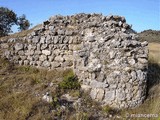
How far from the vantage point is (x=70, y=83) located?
10.2 meters

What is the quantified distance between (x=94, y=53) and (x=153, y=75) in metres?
2.70

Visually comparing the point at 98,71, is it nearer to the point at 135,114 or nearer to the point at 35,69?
the point at 135,114

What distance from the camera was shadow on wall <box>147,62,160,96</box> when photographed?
A: 10.1 metres

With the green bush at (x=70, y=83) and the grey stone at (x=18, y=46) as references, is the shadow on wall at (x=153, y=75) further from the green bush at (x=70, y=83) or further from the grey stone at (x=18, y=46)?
the grey stone at (x=18, y=46)

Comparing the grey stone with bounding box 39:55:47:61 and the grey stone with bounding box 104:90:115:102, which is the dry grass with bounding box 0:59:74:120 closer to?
the grey stone with bounding box 39:55:47:61

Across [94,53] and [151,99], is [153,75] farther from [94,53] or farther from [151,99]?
[94,53]

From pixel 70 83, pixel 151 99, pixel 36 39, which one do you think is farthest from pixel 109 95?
pixel 36 39

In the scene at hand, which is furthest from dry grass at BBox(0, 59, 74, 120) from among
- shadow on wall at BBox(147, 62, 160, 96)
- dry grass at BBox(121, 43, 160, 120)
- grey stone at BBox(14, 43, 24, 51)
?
shadow on wall at BBox(147, 62, 160, 96)

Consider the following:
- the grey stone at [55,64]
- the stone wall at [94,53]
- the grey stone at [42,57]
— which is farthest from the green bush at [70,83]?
the grey stone at [42,57]

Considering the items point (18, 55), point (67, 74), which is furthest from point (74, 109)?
point (18, 55)

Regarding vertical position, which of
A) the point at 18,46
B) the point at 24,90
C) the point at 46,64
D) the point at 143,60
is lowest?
the point at 24,90

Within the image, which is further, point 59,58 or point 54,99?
point 59,58

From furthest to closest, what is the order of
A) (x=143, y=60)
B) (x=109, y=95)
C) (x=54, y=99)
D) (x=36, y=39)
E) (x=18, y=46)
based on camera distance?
1. (x=18, y=46)
2. (x=36, y=39)
3. (x=143, y=60)
4. (x=109, y=95)
5. (x=54, y=99)

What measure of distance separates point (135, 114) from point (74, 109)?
200cm
